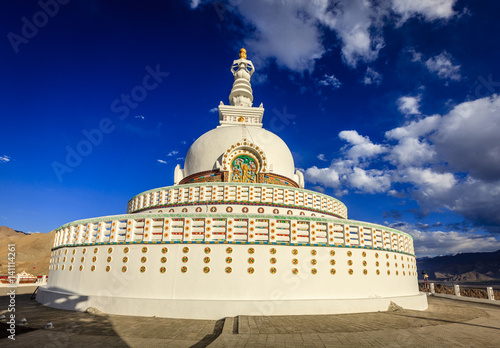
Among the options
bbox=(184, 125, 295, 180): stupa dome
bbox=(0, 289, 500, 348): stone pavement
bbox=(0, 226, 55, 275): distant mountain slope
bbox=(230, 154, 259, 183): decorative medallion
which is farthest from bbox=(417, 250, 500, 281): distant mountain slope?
bbox=(0, 226, 55, 275): distant mountain slope

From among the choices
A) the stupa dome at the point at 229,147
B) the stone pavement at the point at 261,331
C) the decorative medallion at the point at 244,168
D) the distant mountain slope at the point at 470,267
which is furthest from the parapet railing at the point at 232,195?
the distant mountain slope at the point at 470,267

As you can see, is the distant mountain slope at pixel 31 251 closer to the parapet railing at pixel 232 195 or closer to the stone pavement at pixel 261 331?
the parapet railing at pixel 232 195

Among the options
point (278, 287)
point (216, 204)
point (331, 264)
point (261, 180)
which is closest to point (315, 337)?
point (278, 287)

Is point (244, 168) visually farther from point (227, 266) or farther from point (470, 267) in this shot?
point (470, 267)

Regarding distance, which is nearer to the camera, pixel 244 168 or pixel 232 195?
pixel 232 195

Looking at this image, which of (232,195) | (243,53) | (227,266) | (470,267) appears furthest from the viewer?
(470,267)

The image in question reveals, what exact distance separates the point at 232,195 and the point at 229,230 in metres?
5.18

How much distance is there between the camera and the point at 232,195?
15828mm

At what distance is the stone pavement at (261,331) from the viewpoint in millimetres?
6629

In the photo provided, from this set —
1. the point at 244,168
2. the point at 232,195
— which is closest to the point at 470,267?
the point at 244,168

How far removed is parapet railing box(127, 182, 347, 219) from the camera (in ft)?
52.0

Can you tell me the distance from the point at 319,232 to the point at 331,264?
1287 mm

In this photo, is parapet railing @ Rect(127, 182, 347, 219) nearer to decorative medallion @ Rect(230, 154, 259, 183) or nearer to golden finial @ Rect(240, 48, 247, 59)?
decorative medallion @ Rect(230, 154, 259, 183)

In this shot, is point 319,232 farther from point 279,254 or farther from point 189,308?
point 189,308
